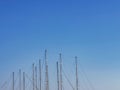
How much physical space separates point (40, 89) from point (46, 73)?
573 centimetres

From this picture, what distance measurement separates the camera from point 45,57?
86000mm

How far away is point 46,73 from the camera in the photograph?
83.4m

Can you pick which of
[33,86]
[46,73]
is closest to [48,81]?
[46,73]

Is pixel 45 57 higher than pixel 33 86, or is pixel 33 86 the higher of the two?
pixel 45 57

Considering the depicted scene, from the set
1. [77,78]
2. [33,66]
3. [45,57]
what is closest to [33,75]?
[33,66]

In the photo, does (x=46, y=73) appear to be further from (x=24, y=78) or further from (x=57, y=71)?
(x=24, y=78)

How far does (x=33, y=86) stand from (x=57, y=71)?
34.2ft

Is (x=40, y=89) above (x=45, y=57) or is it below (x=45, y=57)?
below

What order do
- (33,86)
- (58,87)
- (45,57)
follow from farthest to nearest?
1. (33,86)
2. (45,57)
3. (58,87)

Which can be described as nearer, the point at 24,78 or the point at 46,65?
the point at 46,65

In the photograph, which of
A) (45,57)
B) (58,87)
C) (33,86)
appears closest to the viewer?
(58,87)

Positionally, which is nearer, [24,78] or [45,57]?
[45,57]

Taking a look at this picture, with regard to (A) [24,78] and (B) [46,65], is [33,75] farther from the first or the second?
(B) [46,65]

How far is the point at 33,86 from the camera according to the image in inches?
3639
